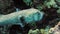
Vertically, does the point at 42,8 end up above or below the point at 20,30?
above

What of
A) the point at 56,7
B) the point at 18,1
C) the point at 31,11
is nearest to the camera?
the point at 31,11

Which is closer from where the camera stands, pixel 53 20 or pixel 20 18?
pixel 20 18

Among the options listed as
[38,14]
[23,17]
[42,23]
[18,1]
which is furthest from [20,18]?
[18,1]

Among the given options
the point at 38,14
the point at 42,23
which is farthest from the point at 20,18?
the point at 42,23

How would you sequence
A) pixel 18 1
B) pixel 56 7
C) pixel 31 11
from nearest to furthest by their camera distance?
pixel 31 11 → pixel 56 7 → pixel 18 1

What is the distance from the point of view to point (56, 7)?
9.04 ft

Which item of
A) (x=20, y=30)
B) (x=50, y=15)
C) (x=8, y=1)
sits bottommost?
(x=20, y=30)

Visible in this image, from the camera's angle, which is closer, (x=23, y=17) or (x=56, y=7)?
(x=23, y=17)

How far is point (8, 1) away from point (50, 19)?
0.69 m

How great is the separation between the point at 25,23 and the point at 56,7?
0.50 meters

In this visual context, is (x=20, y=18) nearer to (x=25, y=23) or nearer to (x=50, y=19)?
(x=25, y=23)

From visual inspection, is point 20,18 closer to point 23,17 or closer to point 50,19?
point 23,17

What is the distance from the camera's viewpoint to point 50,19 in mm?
2855

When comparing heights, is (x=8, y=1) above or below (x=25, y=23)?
above
